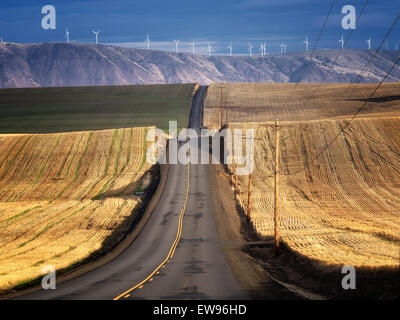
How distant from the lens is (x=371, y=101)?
407 feet

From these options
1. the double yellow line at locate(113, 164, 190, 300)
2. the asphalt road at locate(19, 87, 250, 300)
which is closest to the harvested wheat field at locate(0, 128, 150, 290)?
the asphalt road at locate(19, 87, 250, 300)

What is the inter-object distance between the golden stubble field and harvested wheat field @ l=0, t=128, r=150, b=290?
15494 millimetres

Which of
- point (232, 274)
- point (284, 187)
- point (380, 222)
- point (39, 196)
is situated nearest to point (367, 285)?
point (232, 274)

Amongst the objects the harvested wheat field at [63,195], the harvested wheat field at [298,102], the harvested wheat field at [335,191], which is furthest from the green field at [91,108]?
the harvested wheat field at [335,191]

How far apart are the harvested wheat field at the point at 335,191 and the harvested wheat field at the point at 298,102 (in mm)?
20679

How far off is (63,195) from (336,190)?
112 ft

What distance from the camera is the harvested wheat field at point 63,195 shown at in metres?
40.9

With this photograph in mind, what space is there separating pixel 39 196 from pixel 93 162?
16685 mm

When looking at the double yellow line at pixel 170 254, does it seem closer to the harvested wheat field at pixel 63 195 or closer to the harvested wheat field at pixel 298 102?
the harvested wheat field at pixel 63 195

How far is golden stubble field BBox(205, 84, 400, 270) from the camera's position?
37.8 m

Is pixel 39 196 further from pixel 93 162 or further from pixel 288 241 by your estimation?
pixel 288 241

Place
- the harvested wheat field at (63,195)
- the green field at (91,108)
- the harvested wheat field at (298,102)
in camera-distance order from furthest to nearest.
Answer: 1. the green field at (91,108)
2. the harvested wheat field at (298,102)
3. the harvested wheat field at (63,195)

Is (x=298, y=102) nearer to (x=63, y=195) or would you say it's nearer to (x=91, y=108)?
(x=91, y=108)

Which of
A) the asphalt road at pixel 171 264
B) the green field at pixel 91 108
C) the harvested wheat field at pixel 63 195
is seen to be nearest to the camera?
the asphalt road at pixel 171 264
